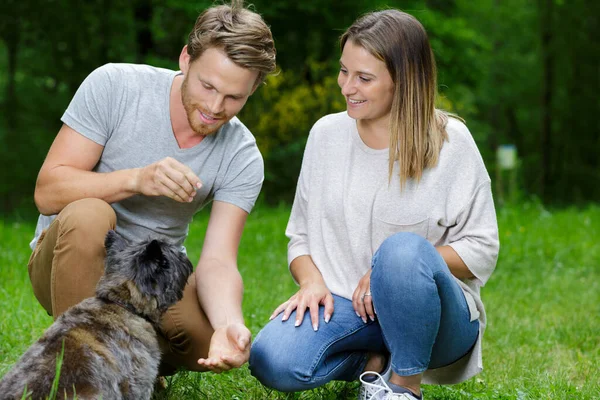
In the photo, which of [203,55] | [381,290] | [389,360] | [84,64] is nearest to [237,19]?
[203,55]

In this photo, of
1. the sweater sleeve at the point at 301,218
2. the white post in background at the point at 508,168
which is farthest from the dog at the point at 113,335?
the white post in background at the point at 508,168

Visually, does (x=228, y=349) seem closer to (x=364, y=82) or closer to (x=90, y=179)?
(x=90, y=179)

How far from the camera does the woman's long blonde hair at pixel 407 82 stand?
Answer: 3.69 meters

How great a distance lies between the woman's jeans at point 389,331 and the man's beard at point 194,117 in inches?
38.9

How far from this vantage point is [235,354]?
339 centimetres

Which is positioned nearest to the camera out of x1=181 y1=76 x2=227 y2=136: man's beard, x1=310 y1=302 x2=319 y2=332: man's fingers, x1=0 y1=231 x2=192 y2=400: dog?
x1=0 y1=231 x2=192 y2=400: dog

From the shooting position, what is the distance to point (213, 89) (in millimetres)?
3748

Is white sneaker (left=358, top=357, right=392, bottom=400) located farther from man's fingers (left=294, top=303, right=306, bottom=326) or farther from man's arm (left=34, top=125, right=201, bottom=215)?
man's arm (left=34, top=125, right=201, bottom=215)

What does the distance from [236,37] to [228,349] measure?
1.45 metres

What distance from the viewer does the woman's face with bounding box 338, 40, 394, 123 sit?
371cm

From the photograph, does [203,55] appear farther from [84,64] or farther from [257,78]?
[84,64]

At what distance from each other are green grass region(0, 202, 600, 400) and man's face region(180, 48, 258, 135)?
1.34 m

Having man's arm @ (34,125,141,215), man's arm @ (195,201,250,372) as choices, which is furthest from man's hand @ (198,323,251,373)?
man's arm @ (34,125,141,215)

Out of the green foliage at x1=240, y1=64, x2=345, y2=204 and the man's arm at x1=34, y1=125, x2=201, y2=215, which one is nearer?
the man's arm at x1=34, y1=125, x2=201, y2=215
